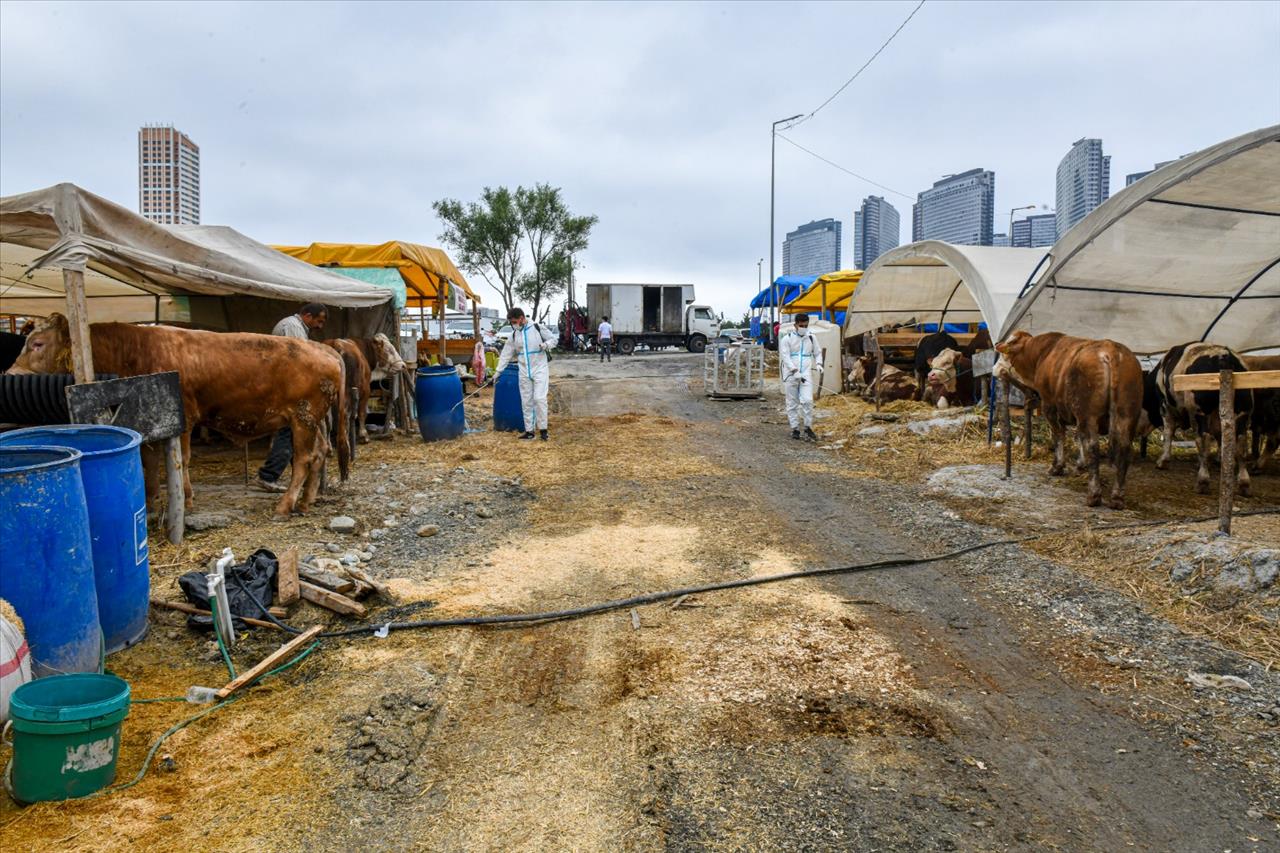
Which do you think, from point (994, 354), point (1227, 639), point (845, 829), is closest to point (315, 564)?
point (845, 829)

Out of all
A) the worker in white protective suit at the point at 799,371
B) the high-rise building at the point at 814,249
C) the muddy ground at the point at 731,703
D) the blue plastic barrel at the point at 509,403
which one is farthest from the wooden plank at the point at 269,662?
the high-rise building at the point at 814,249

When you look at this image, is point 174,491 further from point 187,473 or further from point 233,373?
point 233,373

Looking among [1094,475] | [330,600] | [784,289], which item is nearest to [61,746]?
[330,600]

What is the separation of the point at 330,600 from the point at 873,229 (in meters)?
36.5

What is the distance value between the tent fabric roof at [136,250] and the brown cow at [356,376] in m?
0.55

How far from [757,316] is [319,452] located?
35.3m

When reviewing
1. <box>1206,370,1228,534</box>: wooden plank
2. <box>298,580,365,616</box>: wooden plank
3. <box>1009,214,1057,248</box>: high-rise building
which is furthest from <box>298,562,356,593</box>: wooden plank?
<box>1009,214,1057,248</box>: high-rise building

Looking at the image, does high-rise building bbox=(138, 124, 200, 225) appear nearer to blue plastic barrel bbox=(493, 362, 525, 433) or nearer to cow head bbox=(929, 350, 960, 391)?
blue plastic barrel bbox=(493, 362, 525, 433)

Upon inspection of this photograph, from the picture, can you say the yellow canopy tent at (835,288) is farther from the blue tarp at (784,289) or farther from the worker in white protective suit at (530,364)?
the worker in white protective suit at (530,364)

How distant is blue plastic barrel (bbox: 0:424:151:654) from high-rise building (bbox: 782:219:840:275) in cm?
5065

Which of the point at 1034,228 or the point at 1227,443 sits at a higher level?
the point at 1034,228

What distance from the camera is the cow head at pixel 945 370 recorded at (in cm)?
1486

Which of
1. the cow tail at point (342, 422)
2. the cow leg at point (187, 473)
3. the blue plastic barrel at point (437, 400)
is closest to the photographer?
the cow leg at point (187, 473)

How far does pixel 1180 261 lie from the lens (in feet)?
31.3
